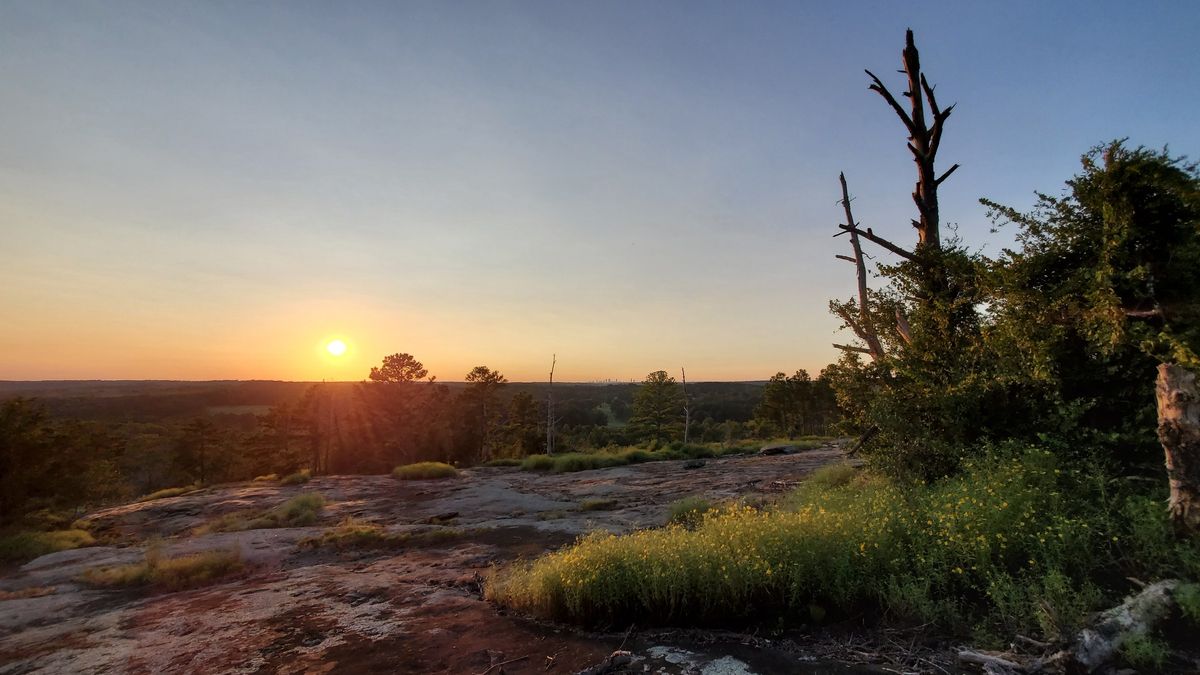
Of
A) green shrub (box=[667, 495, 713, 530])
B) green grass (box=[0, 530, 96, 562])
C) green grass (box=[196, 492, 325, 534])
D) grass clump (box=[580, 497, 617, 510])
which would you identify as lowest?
green grass (box=[0, 530, 96, 562])

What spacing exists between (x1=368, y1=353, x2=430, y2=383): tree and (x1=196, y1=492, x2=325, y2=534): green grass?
27.4 metres

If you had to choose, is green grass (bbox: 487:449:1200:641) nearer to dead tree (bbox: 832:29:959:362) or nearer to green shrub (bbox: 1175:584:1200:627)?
green shrub (bbox: 1175:584:1200:627)

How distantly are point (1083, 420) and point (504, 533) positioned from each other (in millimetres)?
11100

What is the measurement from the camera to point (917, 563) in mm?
5727

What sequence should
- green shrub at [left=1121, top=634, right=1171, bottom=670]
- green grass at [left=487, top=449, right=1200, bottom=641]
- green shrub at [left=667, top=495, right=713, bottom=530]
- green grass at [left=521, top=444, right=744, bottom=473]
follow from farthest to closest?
green grass at [left=521, top=444, right=744, bottom=473] < green shrub at [left=667, top=495, right=713, bottom=530] < green grass at [left=487, top=449, right=1200, bottom=641] < green shrub at [left=1121, top=634, right=1171, bottom=670]

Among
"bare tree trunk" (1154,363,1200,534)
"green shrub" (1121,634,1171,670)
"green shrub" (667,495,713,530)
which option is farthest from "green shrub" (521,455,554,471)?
"green shrub" (1121,634,1171,670)

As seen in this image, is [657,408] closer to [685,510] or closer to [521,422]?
[521,422]

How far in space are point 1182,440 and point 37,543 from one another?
23.8 meters

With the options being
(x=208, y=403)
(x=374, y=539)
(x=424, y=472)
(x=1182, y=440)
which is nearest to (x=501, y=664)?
(x=1182, y=440)

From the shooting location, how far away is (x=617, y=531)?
11.8 m

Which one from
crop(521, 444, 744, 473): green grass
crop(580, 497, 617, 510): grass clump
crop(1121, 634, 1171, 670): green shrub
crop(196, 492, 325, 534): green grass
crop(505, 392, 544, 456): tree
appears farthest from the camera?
crop(505, 392, 544, 456): tree

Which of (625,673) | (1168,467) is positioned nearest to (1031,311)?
(1168,467)

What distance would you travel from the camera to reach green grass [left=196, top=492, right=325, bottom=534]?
15977 millimetres

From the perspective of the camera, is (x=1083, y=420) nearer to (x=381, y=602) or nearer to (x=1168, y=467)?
(x=1168, y=467)
